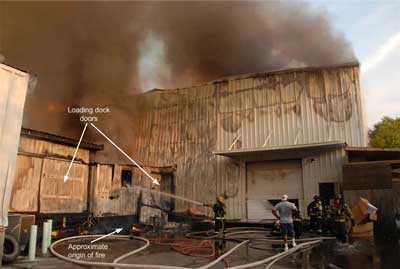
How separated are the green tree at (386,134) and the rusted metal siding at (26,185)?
3099 cm

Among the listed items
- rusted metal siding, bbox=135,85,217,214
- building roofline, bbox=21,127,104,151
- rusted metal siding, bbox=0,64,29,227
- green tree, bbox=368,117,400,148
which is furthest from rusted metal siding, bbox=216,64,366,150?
green tree, bbox=368,117,400,148

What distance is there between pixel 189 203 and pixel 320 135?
791 cm

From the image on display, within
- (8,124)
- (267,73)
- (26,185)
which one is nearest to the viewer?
(8,124)

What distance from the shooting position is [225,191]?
1870 centimetres

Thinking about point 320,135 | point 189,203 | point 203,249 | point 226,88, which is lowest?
point 203,249

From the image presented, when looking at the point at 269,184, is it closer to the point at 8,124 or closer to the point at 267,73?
the point at 267,73

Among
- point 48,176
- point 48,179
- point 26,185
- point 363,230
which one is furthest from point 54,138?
point 363,230

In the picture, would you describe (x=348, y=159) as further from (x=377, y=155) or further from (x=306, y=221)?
(x=306, y=221)

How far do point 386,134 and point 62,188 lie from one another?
105 feet

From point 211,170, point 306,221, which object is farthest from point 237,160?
point 306,221

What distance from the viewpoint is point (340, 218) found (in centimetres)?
1155

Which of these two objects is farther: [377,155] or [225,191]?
[225,191]

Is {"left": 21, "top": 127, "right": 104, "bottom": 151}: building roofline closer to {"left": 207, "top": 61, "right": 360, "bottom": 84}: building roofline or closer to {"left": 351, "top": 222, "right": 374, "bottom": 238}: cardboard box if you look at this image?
{"left": 207, "top": 61, "right": 360, "bottom": 84}: building roofline

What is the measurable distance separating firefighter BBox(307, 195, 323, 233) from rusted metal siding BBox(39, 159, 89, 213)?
9.21 m
